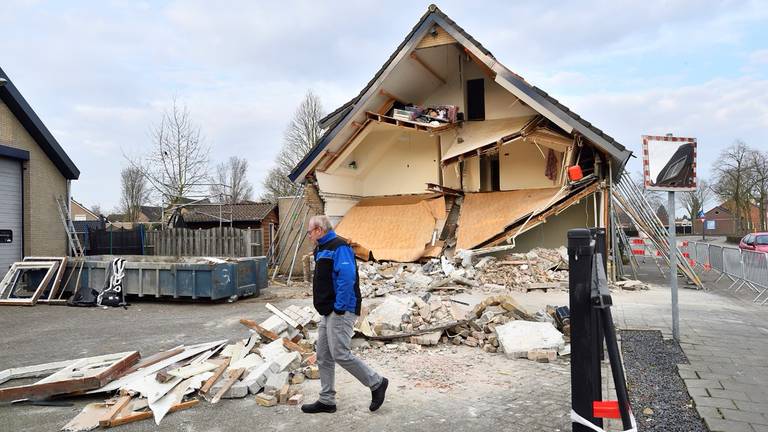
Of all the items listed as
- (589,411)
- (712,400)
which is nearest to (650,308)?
(712,400)

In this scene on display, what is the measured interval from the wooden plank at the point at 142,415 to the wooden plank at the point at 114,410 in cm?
4

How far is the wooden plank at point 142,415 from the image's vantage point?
432 centimetres

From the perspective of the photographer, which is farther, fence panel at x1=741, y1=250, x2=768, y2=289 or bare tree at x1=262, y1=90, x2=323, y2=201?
bare tree at x1=262, y1=90, x2=323, y2=201

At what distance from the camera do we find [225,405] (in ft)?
15.6

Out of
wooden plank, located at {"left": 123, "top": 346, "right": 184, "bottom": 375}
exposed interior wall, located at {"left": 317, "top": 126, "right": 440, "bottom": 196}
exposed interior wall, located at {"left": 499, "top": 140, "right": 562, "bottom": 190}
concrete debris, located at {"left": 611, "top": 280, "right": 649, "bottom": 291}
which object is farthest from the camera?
exposed interior wall, located at {"left": 317, "top": 126, "right": 440, "bottom": 196}

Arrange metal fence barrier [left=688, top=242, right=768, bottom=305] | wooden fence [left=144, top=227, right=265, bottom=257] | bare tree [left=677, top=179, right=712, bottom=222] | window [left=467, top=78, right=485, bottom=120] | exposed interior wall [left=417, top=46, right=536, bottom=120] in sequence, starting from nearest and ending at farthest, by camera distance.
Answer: metal fence barrier [left=688, top=242, right=768, bottom=305] → exposed interior wall [left=417, top=46, right=536, bottom=120] → wooden fence [left=144, top=227, right=265, bottom=257] → window [left=467, top=78, right=485, bottom=120] → bare tree [left=677, top=179, right=712, bottom=222]

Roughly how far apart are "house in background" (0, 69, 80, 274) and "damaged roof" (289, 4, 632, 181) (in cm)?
778

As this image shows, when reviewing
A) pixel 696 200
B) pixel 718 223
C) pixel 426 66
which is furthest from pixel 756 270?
pixel 718 223

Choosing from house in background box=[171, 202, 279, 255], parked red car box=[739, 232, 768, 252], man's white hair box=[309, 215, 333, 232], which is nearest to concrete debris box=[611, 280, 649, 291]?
man's white hair box=[309, 215, 333, 232]

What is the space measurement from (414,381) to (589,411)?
295cm

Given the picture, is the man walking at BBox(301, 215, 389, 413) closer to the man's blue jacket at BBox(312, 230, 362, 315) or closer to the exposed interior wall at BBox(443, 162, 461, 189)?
the man's blue jacket at BBox(312, 230, 362, 315)

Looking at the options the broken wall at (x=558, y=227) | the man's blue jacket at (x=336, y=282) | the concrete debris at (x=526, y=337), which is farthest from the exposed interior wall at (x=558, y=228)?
the man's blue jacket at (x=336, y=282)

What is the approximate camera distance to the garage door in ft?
45.7

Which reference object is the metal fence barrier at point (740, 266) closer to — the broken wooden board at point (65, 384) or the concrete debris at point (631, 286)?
the concrete debris at point (631, 286)
